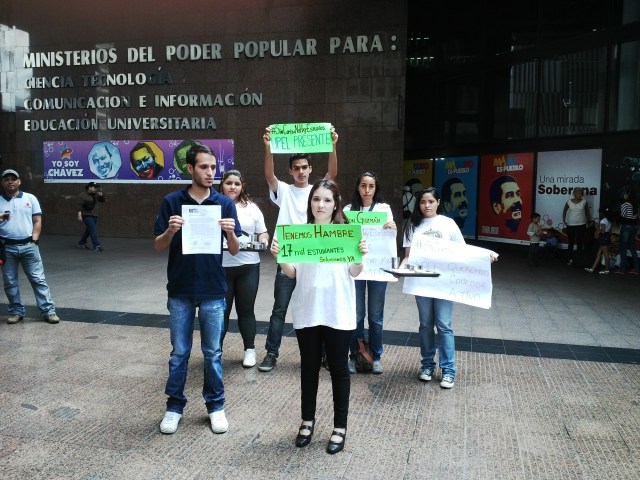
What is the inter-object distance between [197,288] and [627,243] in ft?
35.9

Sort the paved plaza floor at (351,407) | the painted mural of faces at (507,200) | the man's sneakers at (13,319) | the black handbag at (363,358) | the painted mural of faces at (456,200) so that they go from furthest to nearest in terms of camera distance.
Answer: the painted mural of faces at (456,200), the painted mural of faces at (507,200), the man's sneakers at (13,319), the black handbag at (363,358), the paved plaza floor at (351,407)

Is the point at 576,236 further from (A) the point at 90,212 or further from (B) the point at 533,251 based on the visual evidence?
(A) the point at 90,212

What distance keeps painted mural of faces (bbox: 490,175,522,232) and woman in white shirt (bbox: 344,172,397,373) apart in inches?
462

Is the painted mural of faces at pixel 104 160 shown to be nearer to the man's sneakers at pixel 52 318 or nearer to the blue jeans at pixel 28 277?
the blue jeans at pixel 28 277

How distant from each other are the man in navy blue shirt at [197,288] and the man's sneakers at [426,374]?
75.1 inches

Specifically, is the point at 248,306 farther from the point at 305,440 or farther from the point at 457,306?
the point at 457,306

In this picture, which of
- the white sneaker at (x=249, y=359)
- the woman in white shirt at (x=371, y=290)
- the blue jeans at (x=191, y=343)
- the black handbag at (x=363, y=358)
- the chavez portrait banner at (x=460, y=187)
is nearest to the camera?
the blue jeans at (x=191, y=343)

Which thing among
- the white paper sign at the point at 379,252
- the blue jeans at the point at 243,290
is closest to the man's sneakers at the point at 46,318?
the blue jeans at the point at 243,290

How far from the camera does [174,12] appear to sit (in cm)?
1593

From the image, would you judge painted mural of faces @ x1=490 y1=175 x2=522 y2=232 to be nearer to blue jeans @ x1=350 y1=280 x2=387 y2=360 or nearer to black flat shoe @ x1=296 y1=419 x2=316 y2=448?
blue jeans @ x1=350 y1=280 x2=387 y2=360

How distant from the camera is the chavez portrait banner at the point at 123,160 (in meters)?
16.0

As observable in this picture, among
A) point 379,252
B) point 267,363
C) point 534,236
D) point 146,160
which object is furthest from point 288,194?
point 146,160

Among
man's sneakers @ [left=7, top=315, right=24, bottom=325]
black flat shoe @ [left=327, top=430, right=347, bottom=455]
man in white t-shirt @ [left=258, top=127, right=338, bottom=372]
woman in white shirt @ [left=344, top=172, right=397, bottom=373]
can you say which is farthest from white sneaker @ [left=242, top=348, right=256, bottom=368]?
man's sneakers @ [left=7, top=315, right=24, bottom=325]

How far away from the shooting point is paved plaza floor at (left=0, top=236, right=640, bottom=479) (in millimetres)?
3527
